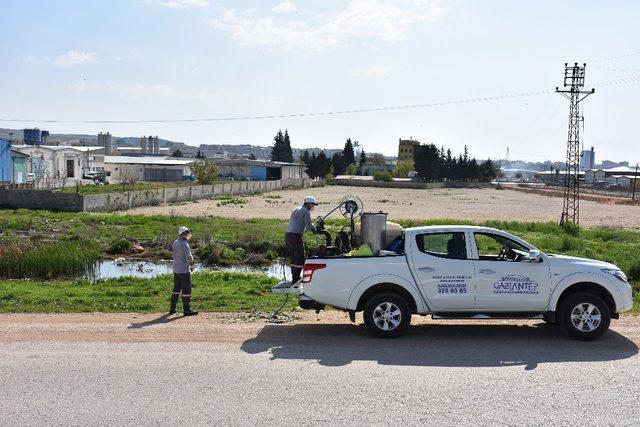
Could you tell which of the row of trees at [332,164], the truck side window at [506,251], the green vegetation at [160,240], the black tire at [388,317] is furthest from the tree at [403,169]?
the black tire at [388,317]

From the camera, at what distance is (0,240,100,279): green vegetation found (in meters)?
19.5

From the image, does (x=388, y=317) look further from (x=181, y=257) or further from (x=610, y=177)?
(x=610, y=177)

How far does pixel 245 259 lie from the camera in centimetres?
2573

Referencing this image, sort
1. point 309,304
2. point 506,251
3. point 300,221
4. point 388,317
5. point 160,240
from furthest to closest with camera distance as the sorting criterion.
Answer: point 160,240 → point 300,221 → point 506,251 → point 309,304 → point 388,317

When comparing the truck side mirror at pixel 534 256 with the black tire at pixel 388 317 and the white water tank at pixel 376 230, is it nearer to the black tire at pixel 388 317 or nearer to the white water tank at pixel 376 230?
the black tire at pixel 388 317

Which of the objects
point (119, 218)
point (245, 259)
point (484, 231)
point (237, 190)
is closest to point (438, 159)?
point (237, 190)

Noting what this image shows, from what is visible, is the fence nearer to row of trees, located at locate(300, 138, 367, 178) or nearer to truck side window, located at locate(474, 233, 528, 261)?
truck side window, located at locate(474, 233, 528, 261)

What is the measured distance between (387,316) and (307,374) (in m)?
2.31

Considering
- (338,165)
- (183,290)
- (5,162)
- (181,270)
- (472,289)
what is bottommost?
(183,290)

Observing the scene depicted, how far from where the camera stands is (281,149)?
591 ft

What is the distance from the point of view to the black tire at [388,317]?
1062 cm

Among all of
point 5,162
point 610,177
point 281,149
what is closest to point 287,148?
point 281,149

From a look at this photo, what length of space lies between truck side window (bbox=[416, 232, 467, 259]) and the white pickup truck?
3 cm

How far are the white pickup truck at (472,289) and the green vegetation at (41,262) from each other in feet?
39.1
